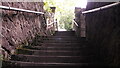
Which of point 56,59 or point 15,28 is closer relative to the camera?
point 56,59

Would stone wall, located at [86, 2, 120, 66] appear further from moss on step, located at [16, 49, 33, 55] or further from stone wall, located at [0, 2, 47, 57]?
stone wall, located at [0, 2, 47, 57]

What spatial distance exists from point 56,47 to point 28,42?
72 cm

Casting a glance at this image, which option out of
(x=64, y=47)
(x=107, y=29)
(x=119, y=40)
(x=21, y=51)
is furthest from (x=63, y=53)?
(x=119, y=40)

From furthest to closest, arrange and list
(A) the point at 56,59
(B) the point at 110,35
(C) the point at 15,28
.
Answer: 1. (C) the point at 15,28
2. (A) the point at 56,59
3. (B) the point at 110,35

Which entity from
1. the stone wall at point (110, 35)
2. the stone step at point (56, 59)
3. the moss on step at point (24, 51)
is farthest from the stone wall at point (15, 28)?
the stone wall at point (110, 35)

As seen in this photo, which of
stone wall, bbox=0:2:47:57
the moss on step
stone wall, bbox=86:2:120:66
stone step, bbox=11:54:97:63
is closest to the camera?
stone wall, bbox=86:2:120:66

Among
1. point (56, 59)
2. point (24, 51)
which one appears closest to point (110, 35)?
point (56, 59)

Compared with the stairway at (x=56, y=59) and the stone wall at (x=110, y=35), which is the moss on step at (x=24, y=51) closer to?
the stairway at (x=56, y=59)

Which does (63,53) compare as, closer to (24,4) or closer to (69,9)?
(24,4)

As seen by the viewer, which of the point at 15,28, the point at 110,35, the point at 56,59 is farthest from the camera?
the point at 15,28

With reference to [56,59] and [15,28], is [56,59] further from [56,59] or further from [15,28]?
[15,28]

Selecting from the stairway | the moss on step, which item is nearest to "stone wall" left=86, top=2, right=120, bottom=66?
the stairway

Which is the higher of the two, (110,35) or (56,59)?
(110,35)

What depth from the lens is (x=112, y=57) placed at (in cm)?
248
